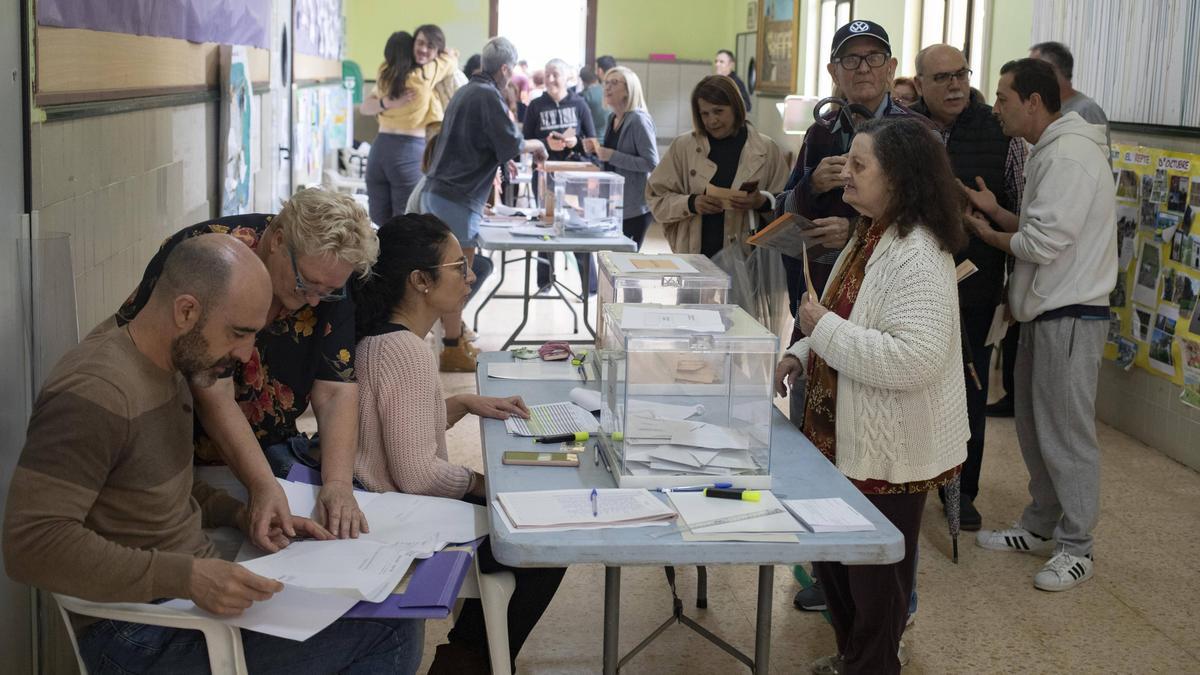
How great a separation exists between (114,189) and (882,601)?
2.25 meters

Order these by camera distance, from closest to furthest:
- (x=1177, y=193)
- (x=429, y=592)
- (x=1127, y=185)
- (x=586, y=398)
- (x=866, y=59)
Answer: (x=429, y=592) → (x=586, y=398) → (x=866, y=59) → (x=1177, y=193) → (x=1127, y=185)

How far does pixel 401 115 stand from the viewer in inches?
306

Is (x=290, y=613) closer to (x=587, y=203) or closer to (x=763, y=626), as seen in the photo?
(x=763, y=626)

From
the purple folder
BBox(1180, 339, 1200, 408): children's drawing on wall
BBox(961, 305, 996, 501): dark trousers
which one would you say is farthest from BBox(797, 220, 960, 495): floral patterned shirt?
BBox(1180, 339, 1200, 408): children's drawing on wall

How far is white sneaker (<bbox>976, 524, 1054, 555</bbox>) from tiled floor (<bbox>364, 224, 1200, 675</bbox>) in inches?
1.5

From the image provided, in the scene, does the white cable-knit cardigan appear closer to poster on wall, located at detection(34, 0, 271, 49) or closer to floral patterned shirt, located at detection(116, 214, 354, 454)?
floral patterned shirt, located at detection(116, 214, 354, 454)

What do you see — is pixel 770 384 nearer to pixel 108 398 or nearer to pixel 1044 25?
pixel 108 398

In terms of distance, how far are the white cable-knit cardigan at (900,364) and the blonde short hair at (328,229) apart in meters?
0.99

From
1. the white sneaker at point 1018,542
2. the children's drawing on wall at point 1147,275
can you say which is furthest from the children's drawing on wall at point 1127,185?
the white sneaker at point 1018,542

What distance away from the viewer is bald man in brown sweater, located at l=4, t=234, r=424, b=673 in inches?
71.6

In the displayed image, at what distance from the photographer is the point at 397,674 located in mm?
2211

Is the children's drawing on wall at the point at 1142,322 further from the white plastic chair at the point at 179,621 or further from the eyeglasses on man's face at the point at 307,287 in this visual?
the white plastic chair at the point at 179,621

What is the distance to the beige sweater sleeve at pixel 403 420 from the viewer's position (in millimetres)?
2645

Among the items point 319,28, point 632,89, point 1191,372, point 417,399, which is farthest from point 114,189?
point 319,28
